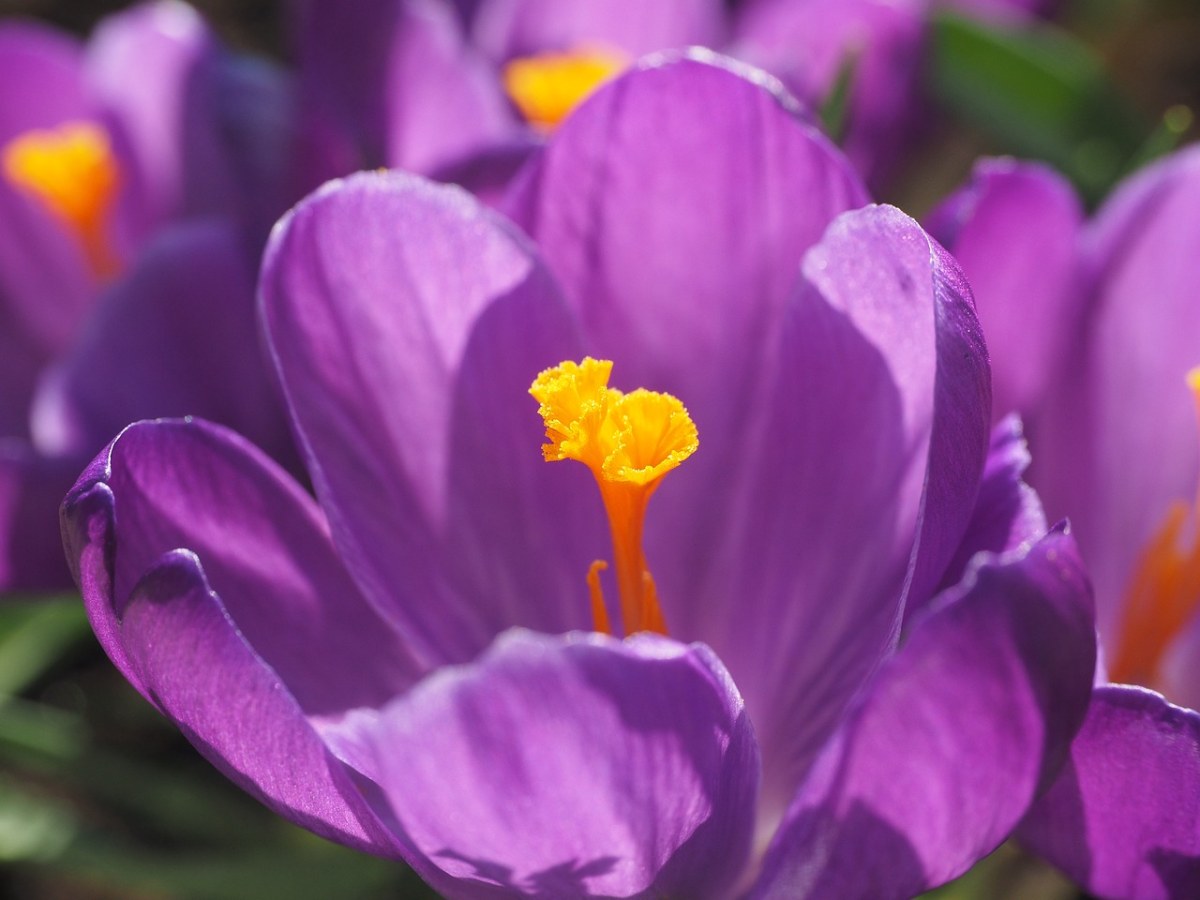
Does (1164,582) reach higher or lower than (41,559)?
higher

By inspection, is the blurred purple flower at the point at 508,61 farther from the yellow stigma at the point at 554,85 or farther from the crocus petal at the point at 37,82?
the crocus petal at the point at 37,82

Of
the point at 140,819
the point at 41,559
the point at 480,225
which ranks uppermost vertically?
the point at 480,225

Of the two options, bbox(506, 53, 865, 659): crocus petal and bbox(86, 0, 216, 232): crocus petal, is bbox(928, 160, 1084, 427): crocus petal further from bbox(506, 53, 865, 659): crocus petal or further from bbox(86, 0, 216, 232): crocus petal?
bbox(86, 0, 216, 232): crocus petal

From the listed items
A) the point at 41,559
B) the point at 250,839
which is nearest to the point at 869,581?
the point at 41,559

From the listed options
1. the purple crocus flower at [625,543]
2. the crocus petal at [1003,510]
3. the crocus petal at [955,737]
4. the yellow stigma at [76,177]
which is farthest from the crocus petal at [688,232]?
the yellow stigma at [76,177]

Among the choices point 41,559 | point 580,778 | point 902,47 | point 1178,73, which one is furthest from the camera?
point 1178,73

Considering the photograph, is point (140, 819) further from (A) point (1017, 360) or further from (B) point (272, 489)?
(A) point (1017, 360)
